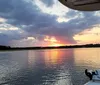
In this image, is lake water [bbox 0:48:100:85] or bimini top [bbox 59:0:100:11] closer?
bimini top [bbox 59:0:100:11]

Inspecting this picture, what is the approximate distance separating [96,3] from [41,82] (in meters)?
28.8

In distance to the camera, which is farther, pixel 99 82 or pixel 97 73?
pixel 97 73

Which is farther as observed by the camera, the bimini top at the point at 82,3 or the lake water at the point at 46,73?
the lake water at the point at 46,73

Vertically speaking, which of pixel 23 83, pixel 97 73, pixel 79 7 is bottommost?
pixel 23 83

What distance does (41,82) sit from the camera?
30625 mm

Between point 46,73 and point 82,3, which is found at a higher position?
point 82,3

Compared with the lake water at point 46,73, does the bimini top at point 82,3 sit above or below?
above

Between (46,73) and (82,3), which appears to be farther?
(46,73)

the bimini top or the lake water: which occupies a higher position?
the bimini top

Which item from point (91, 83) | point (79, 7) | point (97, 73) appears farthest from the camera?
point (97, 73)

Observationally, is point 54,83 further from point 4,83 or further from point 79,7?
point 79,7

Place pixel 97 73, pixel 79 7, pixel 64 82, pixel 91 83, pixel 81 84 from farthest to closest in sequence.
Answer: pixel 64 82
pixel 81 84
pixel 97 73
pixel 91 83
pixel 79 7

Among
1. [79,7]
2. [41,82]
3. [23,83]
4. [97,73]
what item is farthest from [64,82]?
[79,7]

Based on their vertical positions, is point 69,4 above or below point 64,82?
above
